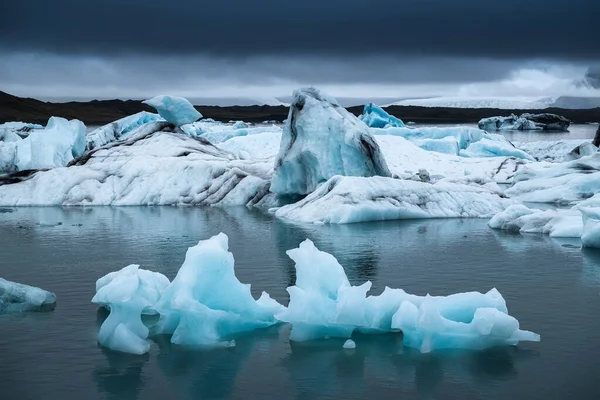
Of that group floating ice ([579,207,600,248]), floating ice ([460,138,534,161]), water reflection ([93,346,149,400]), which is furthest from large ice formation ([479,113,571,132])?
water reflection ([93,346,149,400])

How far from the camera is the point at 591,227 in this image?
1507 centimetres

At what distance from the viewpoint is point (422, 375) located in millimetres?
7910

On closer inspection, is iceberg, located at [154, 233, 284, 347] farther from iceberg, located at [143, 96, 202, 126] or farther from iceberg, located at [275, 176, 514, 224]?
iceberg, located at [143, 96, 202, 126]

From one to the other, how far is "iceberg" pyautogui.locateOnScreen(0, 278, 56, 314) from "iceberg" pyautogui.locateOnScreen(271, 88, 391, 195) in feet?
40.4

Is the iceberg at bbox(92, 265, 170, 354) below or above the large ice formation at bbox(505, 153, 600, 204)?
above

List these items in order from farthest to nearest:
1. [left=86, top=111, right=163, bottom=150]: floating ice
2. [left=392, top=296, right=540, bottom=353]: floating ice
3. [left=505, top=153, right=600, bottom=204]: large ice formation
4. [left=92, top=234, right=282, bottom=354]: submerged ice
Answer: [left=86, top=111, right=163, bottom=150]: floating ice
[left=505, top=153, right=600, bottom=204]: large ice formation
[left=92, top=234, right=282, bottom=354]: submerged ice
[left=392, top=296, right=540, bottom=353]: floating ice

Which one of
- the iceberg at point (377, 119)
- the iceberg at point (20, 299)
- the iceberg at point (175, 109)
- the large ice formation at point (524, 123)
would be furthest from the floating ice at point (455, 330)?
the large ice formation at point (524, 123)

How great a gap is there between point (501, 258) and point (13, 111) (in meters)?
101

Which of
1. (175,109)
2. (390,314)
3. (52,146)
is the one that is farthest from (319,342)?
(52,146)

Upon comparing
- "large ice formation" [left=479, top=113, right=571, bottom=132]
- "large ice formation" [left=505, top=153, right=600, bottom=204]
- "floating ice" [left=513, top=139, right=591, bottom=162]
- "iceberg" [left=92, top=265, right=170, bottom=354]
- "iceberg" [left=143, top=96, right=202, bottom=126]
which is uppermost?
"iceberg" [left=143, top=96, right=202, bottom=126]

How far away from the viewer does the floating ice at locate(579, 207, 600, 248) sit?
585 inches

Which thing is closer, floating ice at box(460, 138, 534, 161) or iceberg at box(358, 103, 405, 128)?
floating ice at box(460, 138, 534, 161)

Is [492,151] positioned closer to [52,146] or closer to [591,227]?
[52,146]

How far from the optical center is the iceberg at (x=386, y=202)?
1903 centimetres
